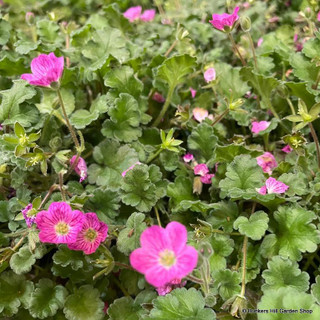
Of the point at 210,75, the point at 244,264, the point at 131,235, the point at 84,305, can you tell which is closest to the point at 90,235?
the point at 131,235

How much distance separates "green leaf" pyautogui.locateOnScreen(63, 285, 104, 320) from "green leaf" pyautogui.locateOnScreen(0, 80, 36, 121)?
59 centimetres

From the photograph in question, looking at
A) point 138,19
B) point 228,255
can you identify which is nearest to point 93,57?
point 138,19

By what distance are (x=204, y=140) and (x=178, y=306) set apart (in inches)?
21.9

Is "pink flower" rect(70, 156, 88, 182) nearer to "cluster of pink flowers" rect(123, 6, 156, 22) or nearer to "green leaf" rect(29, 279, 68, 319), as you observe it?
"green leaf" rect(29, 279, 68, 319)

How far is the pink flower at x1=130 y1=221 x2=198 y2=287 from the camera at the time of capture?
31.2 inches

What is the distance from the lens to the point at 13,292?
118cm

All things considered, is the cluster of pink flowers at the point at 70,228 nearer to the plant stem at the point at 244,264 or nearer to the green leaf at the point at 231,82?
the plant stem at the point at 244,264

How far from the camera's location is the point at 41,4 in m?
2.07

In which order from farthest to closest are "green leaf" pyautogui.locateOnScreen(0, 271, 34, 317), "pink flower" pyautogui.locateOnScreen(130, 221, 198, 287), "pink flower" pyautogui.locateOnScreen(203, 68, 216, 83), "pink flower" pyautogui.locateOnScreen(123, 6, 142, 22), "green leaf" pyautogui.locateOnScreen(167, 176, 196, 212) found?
"pink flower" pyautogui.locateOnScreen(123, 6, 142, 22) < "pink flower" pyautogui.locateOnScreen(203, 68, 216, 83) < "green leaf" pyautogui.locateOnScreen(167, 176, 196, 212) < "green leaf" pyautogui.locateOnScreen(0, 271, 34, 317) < "pink flower" pyautogui.locateOnScreen(130, 221, 198, 287)

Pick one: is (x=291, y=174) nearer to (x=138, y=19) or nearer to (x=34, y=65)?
(x=34, y=65)

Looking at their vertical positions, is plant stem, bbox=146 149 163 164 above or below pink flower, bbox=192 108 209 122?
below

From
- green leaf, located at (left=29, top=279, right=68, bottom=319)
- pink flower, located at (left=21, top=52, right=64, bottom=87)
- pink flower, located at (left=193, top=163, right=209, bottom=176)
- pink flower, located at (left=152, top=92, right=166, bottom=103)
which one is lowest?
green leaf, located at (left=29, top=279, right=68, bottom=319)

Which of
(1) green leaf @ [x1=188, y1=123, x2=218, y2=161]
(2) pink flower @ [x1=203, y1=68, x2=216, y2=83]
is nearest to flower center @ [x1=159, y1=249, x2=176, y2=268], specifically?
(1) green leaf @ [x1=188, y1=123, x2=218, y2=161]

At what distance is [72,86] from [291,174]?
815 millimetres
